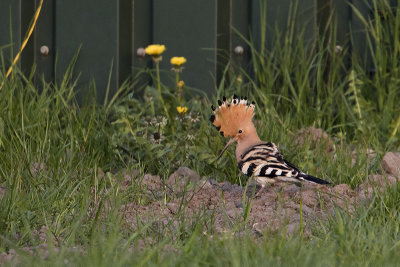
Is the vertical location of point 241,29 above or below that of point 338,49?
above

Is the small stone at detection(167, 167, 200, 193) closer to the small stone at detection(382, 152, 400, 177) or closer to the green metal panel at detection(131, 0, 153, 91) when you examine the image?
the small stone at detection(382, 152, 400, 177)

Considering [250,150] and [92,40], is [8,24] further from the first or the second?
[250,150]

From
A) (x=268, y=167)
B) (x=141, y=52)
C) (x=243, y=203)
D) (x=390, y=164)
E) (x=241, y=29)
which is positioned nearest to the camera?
(x=243, y=203)

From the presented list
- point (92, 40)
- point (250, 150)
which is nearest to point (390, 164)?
point (250, 150)

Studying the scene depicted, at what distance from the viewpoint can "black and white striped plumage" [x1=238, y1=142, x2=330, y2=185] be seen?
13.1ft

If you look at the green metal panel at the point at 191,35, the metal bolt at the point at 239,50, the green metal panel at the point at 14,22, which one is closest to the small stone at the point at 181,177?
the green metal panel at the point at 191,35

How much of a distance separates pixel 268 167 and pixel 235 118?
377 millimetres

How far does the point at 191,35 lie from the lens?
20.1 ft

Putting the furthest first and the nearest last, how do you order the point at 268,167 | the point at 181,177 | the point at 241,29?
the point at 241,29 < the point at 181,177 < the point at 268,167

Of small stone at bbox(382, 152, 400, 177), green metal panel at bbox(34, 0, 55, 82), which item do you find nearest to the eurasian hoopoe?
small stone at bbox(382, 152, 400, 177)

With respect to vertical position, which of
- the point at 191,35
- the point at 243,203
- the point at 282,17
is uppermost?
the point at 282,17

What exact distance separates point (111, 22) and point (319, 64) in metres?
1.66

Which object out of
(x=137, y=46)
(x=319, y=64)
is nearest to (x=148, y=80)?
(x=137, y=46)

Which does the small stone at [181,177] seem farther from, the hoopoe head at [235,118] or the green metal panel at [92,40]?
the green metal panel at [92,40]
